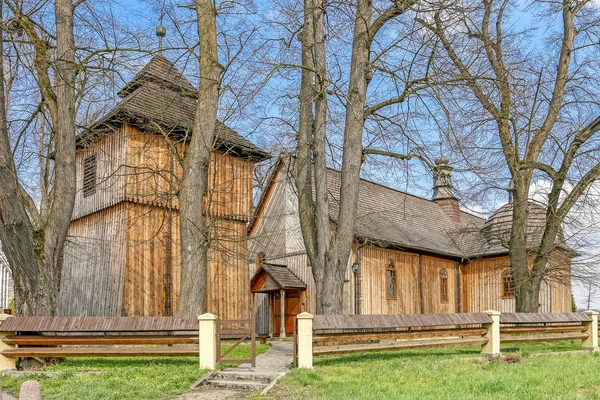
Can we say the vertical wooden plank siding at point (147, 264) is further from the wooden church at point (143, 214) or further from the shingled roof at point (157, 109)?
the shingled roof at point (157, 109)

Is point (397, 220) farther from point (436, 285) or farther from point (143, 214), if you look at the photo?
point (143, 214)

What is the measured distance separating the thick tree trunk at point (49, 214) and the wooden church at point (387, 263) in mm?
8890

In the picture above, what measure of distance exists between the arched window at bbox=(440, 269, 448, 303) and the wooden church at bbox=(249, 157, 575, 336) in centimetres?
5

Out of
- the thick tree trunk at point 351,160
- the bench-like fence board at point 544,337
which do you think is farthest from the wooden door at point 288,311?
the thick tree trunk at point 351,160

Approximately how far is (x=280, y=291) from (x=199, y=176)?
1109cm

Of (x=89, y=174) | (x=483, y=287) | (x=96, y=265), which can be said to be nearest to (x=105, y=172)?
(x=89, y=174)

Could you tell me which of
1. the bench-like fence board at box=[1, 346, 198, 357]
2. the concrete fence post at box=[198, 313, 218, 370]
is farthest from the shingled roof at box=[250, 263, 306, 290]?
the concrete fence post at box=[198, 313, 218, 370]

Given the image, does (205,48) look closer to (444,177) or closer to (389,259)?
(444,177)

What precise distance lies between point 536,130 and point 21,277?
1394 centimetres

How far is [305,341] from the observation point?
442 inches

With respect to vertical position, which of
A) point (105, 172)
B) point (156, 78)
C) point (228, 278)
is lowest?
point (228, 278)

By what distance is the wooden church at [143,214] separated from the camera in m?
19.5

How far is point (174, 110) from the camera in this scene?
835 inches

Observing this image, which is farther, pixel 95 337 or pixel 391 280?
pixel 391 280
